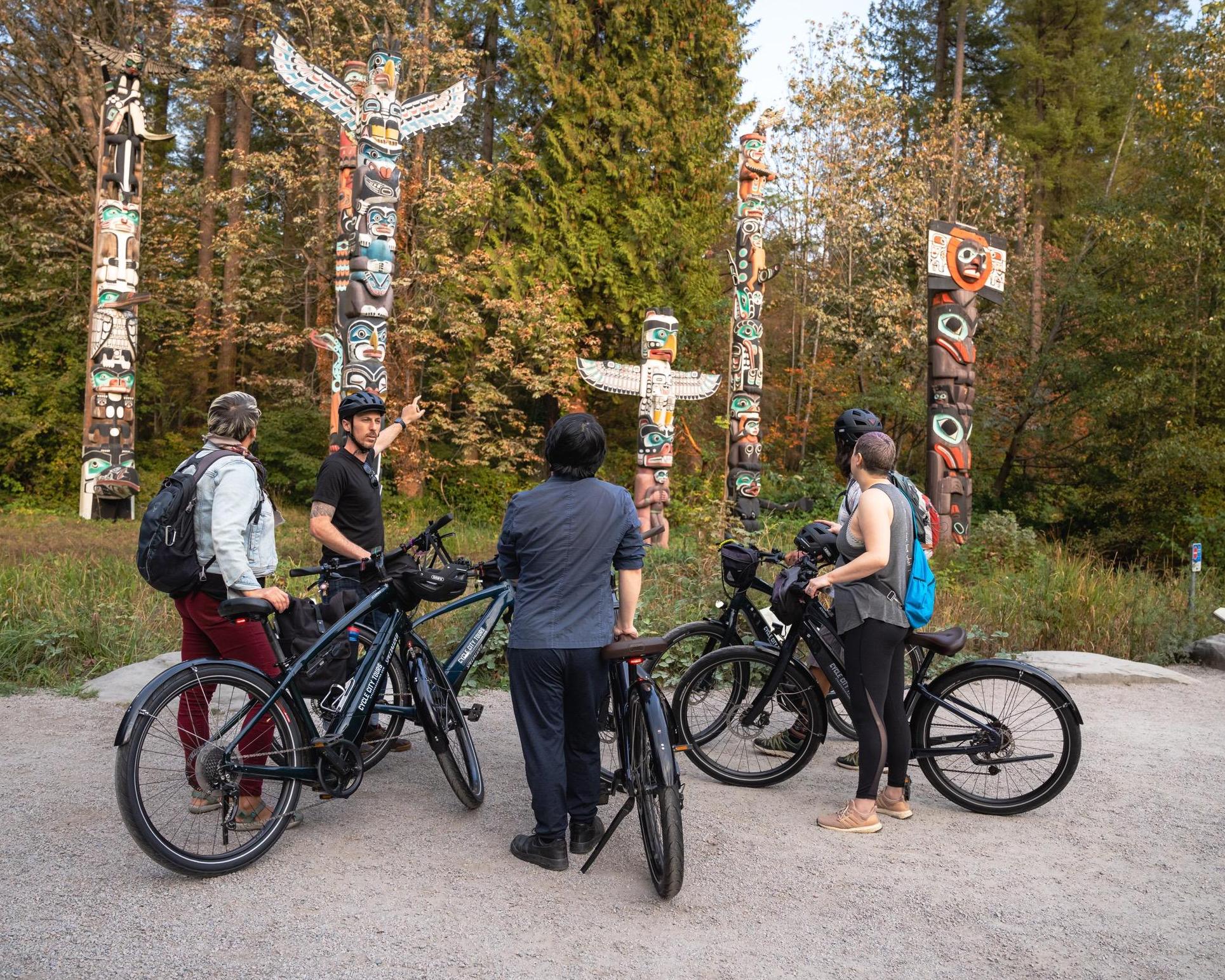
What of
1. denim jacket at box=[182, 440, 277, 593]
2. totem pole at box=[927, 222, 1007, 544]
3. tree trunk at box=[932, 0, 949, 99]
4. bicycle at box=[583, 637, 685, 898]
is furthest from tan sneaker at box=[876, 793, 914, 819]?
tree trunk at box=[932, 0, 949, 99]

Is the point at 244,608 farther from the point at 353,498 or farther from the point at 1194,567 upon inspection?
the point at 1194,567

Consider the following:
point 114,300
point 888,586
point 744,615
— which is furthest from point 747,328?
point 888,586

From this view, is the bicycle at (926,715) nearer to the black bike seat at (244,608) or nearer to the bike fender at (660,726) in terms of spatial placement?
the bike fender at (660,726)

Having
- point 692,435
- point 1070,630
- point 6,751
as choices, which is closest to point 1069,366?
point 692,435

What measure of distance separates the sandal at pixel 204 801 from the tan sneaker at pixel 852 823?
8.46 ft

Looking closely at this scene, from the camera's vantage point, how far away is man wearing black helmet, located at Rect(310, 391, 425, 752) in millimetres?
4711

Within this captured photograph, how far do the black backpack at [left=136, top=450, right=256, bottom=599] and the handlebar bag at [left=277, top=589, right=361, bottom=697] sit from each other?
1.36 ft

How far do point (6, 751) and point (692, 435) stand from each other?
63.3 feet

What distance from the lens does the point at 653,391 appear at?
44.5ft

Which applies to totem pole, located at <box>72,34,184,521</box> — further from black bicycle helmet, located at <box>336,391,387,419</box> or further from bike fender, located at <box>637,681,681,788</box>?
bike fender, located at <box>637,681,681,788</box>

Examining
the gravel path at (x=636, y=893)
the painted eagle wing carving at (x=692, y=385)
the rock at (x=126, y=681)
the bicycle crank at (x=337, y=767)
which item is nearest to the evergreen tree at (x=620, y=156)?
the painted eagle wing carving at (x=692, y=385)

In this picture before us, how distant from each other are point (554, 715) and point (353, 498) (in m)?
1.86

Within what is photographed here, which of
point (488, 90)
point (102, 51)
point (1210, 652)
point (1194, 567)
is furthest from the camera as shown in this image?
point (488, 90)

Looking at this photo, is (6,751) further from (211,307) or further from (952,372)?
(211,307)
